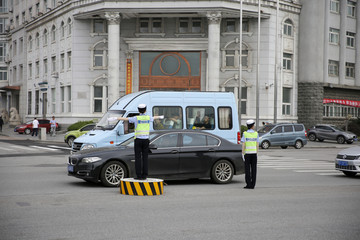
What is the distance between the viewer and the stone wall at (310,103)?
48375mm

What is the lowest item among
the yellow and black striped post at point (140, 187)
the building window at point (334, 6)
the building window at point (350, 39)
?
the yellow and black striped post at point (140, 187)

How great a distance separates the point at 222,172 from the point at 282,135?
20304 millimetres

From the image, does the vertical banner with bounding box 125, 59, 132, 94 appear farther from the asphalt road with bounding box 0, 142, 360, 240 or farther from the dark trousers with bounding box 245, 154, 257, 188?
the dark trousers with bounding box 245, 154, 257, 188

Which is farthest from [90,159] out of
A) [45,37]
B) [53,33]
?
[45,37]

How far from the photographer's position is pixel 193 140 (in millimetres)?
13586

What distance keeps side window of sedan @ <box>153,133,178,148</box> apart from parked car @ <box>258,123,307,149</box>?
1989 centimetres

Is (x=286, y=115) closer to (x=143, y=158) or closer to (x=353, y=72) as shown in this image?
(x=353, y=72)

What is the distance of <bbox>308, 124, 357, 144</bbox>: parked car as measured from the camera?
42688 millimetres

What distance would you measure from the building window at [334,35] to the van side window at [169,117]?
36603 millimetres

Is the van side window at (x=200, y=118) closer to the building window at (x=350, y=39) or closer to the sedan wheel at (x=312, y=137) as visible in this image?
the sedan wheel at (x=312, y=137)

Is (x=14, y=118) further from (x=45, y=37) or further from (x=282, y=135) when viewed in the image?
(x=282, y=135)

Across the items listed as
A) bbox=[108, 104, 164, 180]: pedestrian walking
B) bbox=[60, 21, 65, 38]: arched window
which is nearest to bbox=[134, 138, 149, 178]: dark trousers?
bbox=[108, 104, 164, 180]: pedestrian walking

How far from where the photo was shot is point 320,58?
160 feet

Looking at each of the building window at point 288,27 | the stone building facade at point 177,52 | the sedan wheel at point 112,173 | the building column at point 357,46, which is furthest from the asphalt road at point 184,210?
the building column at point 357,46
